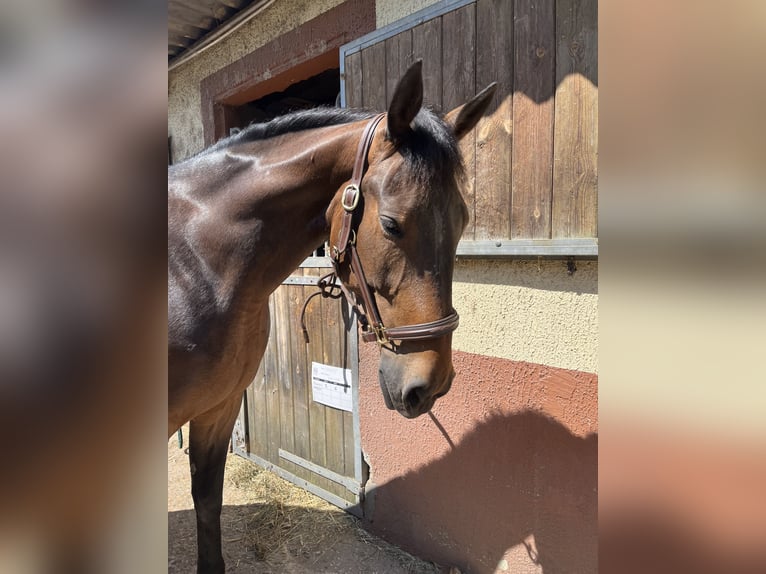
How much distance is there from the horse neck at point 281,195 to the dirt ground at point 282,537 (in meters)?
1.58

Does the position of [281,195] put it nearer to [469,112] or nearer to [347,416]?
[469,112]

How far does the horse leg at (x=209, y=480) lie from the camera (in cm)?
175

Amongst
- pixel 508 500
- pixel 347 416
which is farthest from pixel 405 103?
pixel 347 416

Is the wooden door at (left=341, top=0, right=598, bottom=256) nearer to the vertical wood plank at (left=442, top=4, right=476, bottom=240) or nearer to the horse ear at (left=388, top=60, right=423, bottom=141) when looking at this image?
the vertical wood plank at (left=442, top=4, right=476, bottom=240)

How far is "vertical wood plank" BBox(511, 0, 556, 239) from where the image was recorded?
1435 mm

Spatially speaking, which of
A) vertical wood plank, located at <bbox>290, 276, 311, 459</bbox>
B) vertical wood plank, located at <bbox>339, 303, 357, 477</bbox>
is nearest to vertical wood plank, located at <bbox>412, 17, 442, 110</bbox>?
vertical wood plank, located at <bbox>339, 303, 357, 477</bbox>

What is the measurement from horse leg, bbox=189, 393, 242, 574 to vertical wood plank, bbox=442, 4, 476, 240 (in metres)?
1.29

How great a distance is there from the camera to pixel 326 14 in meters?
2.26

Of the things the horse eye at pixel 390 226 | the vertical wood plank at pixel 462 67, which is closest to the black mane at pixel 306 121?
the horse eye at pixel 390 226

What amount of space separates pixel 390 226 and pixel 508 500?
1.27m

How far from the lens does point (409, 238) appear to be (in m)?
1.05
